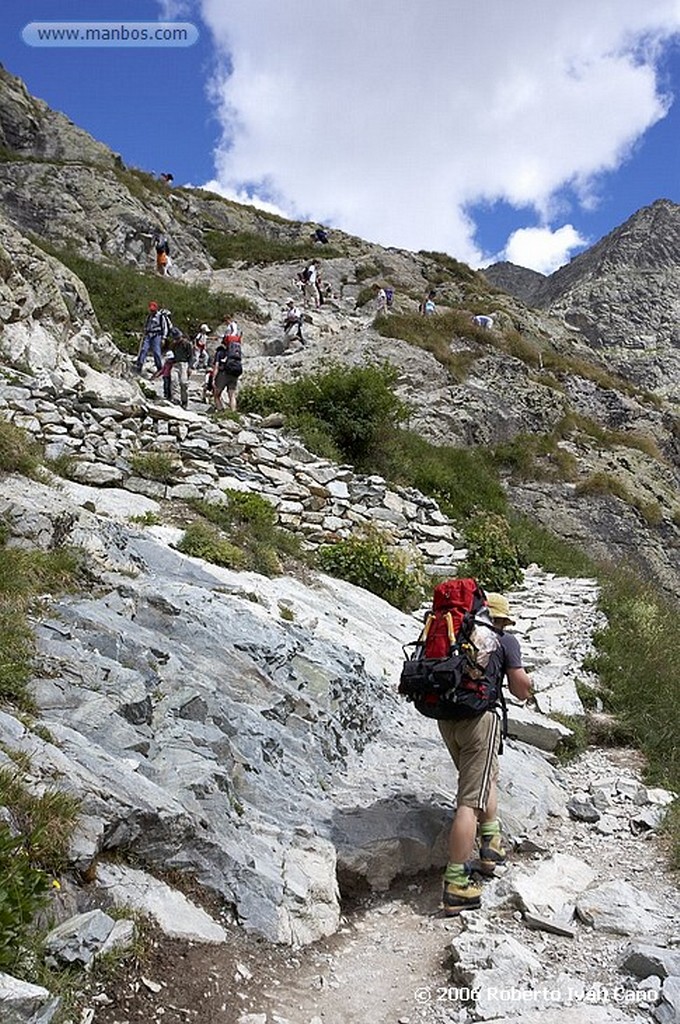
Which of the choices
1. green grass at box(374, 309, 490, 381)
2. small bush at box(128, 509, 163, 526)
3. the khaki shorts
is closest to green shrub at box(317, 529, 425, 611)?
small bush at box(128, 509, 163, 526)

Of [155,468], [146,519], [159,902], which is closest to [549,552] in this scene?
[155,468]

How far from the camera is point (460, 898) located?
14.5ft

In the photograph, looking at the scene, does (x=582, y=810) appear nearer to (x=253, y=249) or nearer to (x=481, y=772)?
(x=481, y=772)

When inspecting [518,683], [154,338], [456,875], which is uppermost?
[154,338]

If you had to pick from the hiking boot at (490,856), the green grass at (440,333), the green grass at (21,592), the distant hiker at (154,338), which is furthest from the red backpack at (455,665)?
the green grass at (440,333)

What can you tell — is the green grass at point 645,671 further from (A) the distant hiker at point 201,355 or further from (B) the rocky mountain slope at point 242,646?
(A) the distant hiker at point 201,355

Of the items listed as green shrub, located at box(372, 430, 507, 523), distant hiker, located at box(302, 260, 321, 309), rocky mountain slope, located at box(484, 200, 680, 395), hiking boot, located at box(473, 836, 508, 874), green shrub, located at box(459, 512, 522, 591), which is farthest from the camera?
rocky mountain slope, located at box(484, 200, 680, 395)

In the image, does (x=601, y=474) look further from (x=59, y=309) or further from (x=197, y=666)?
(x=197, y=666)

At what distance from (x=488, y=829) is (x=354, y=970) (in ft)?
4.74

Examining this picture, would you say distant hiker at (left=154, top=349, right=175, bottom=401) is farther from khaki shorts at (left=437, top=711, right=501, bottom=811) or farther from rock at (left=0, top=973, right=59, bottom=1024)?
rock at (left=0, top=973, right=59, bottom=1024)

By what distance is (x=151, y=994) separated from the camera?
126 inches

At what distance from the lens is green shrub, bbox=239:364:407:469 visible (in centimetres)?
1644

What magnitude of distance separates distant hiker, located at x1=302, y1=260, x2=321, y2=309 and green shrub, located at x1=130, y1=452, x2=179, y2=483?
23041 millimetres

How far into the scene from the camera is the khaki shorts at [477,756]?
4848 millimetres
